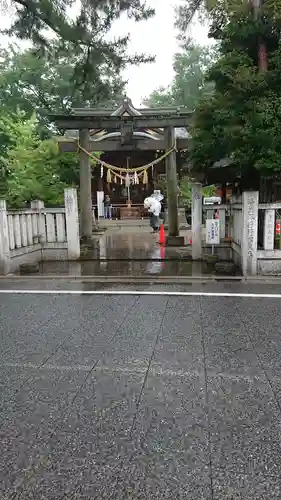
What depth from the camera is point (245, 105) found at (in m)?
7.88

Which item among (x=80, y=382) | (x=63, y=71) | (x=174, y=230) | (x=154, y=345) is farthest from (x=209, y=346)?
(x=63, y=71)

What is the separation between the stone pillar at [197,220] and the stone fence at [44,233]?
11.1 ft

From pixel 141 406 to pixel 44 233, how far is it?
888cm

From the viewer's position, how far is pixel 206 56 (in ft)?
136

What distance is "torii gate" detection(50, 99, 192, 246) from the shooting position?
42.9 feet

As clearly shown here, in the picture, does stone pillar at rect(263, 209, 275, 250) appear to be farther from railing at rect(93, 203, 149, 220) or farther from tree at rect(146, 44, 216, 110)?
tree at rect(146, 44, 216, 110)

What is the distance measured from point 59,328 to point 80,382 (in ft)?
5.55

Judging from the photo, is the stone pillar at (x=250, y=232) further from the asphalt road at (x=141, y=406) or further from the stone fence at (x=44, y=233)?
the stone fence at (x=44, y=233)

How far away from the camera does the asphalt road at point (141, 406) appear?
2.26 meters

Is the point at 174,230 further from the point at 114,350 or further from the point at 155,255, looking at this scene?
the point at 114,350

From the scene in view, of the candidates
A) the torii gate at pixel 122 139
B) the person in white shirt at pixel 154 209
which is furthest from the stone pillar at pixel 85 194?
the person in white shirt at pixel 154 209

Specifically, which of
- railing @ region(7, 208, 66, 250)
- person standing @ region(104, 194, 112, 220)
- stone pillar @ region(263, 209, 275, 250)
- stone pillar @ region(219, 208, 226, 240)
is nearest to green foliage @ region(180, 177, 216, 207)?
person standing @ region(104, 194, 112, 220)

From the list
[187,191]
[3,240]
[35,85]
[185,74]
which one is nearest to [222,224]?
[3,240]

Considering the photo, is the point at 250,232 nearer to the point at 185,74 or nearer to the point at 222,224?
the point at 222,224
